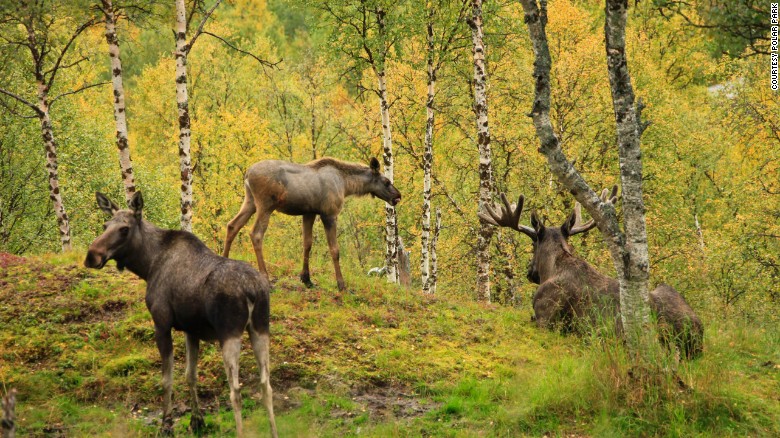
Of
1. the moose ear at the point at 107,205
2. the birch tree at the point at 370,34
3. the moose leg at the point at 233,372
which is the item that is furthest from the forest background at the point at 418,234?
the moose ear at the point at 107,205

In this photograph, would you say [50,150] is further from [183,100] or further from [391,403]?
[391,403]

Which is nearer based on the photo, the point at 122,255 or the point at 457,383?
the point at 122,255

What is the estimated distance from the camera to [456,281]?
103 feet

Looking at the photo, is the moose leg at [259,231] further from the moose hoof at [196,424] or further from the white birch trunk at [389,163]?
the white birch trunk at [389,163]

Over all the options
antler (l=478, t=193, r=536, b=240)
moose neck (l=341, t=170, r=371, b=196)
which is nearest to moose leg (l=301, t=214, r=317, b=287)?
moose neck (l=341, t=170, r=371, b=196)

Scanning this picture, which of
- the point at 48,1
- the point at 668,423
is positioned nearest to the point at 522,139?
the point at 48,1

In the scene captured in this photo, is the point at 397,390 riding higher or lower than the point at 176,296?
lower

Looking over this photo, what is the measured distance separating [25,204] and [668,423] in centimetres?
3007

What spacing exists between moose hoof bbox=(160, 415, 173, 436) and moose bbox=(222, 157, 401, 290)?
4.67 m

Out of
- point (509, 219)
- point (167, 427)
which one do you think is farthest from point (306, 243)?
point (167, 427)

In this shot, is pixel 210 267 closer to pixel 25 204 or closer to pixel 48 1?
pixel 48 1

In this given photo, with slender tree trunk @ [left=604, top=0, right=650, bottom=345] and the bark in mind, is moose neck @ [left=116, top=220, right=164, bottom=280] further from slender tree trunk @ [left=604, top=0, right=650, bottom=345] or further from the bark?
the bark

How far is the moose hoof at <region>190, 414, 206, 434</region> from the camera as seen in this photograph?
8203 millimetres

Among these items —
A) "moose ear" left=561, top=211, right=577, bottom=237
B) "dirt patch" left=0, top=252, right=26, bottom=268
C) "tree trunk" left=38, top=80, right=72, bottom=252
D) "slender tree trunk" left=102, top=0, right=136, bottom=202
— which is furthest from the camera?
"tree trunk" left=38, top=80, right=72, bottom=252
